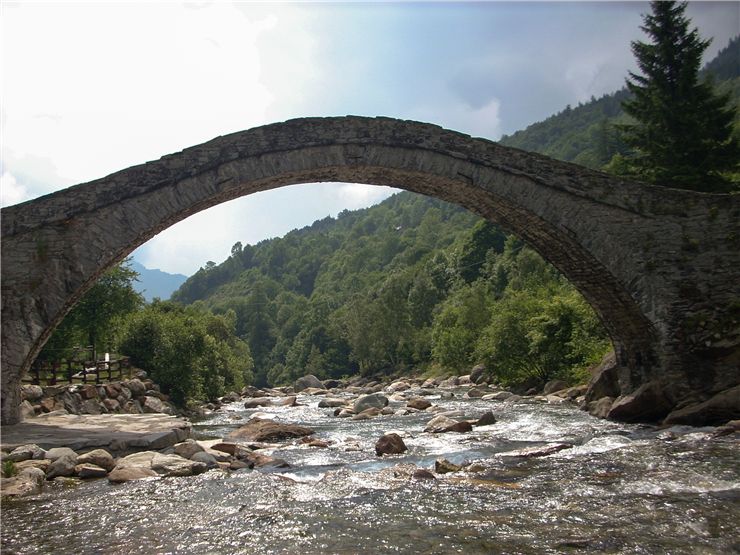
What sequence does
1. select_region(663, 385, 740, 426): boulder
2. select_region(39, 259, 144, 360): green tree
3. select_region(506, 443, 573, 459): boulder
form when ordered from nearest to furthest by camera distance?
select_region(506, 443, 573, 459): boulder < select_region(663, 385, 740, 426): boulder < select_region(39, 259, 144, 360): green tree

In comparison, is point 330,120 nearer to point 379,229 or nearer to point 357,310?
point 357,310

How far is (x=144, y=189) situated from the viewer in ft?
31.2

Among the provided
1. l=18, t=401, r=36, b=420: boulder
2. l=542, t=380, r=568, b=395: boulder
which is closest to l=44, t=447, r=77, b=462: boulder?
l=18, t=401, r=36, b=420: boulder

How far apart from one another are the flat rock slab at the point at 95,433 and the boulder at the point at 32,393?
181 cm

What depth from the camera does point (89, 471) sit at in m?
7.36

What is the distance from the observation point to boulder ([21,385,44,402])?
12422 millimetres

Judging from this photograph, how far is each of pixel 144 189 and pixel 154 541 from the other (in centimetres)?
640

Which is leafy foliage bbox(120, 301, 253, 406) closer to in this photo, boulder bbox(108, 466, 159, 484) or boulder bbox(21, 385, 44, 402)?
boulder bbox(21, 385, 44, 402)

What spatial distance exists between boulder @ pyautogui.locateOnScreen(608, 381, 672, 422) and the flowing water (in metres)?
1.75

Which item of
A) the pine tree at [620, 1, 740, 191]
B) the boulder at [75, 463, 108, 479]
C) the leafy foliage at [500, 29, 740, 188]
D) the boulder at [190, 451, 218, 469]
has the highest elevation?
the leafy foliage at [500, 29, 740, 188]

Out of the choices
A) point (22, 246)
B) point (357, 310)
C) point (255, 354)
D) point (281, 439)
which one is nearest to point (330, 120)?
point (22, 246)

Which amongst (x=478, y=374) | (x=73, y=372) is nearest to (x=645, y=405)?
(x=73, y=372)

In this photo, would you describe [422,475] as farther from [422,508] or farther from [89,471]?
[89,471]

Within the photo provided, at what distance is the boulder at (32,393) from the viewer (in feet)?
40.8
